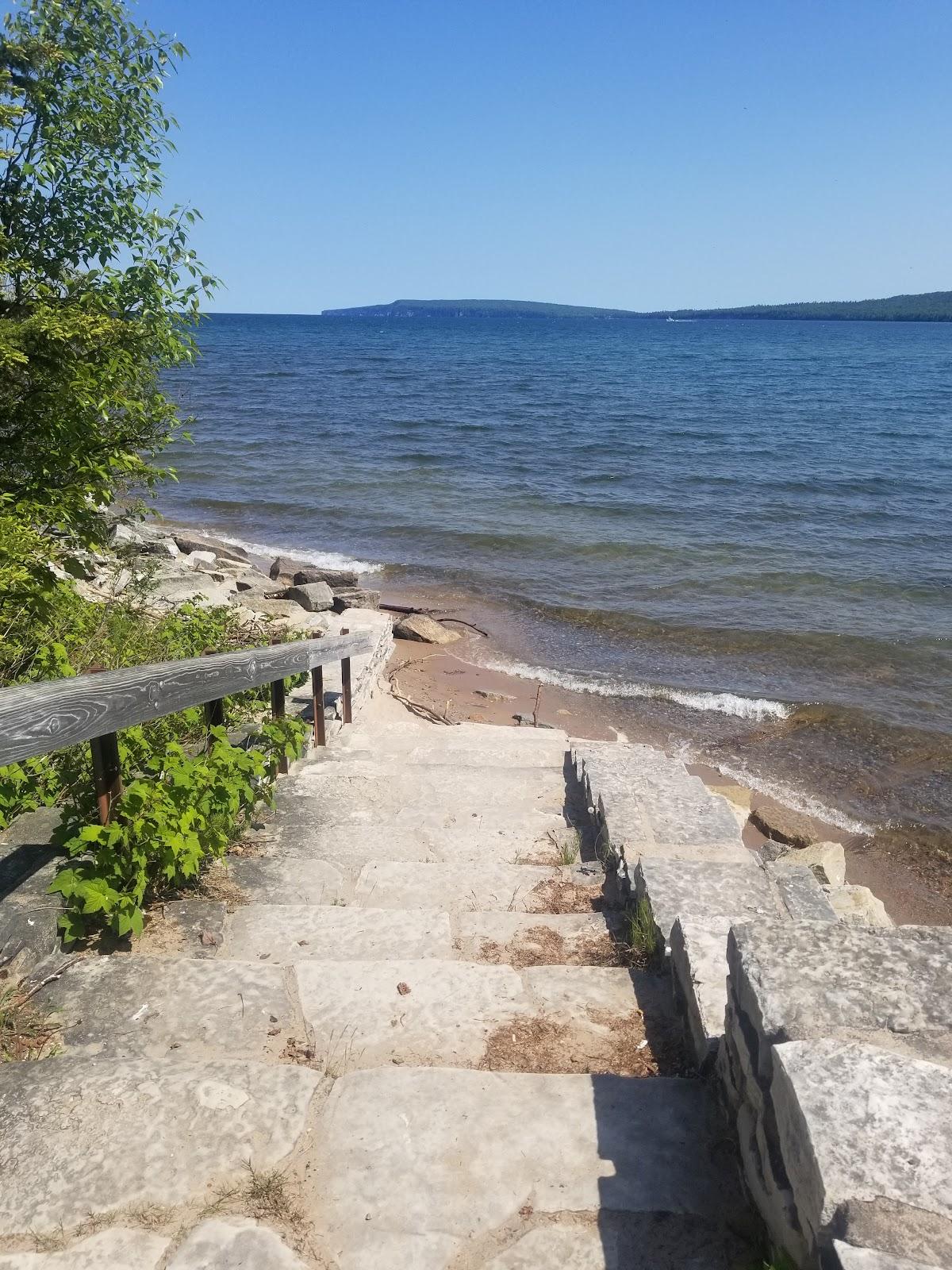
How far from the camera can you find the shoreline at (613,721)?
768 cm

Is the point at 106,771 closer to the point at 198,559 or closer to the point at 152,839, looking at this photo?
the point at 152,839

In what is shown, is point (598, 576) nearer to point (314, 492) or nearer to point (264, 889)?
point (314, 492)

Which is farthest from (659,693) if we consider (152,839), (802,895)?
(152,839)

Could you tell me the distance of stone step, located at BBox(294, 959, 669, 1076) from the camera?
9.86 feet

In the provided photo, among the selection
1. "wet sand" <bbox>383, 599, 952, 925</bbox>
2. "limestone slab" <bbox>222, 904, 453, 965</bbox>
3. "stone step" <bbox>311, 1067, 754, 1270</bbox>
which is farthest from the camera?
"wet sand" <bbox>383, 599, 952, 925</bbox>

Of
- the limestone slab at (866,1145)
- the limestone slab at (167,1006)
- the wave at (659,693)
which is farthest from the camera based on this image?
the wave at (659,693)

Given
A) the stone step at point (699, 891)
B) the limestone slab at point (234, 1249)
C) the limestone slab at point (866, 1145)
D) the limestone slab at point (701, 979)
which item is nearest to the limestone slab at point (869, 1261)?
the limestone slab at point (866, 1145)

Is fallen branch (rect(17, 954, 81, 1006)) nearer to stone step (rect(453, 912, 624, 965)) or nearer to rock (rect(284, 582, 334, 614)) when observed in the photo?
stone step (rect(453, 912, 624, 965))

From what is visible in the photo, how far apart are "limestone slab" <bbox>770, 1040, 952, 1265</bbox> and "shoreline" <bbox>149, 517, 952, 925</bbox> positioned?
565cm

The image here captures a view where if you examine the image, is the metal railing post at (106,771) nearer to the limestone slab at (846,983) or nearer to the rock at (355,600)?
the limestone slab at (846,983)

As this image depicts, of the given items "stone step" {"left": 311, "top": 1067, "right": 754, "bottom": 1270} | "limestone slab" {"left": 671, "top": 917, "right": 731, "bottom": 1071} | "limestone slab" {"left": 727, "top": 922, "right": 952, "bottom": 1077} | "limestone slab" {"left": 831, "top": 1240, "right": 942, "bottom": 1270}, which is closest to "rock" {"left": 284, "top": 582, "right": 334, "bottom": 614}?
"limestone slab" {"left": 671, "top": 917, "right": 731, "bottom": 1071}

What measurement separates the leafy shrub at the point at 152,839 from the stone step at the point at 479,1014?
0.70 m

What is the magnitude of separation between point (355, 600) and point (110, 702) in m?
10.1

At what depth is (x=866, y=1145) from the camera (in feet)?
6.14
